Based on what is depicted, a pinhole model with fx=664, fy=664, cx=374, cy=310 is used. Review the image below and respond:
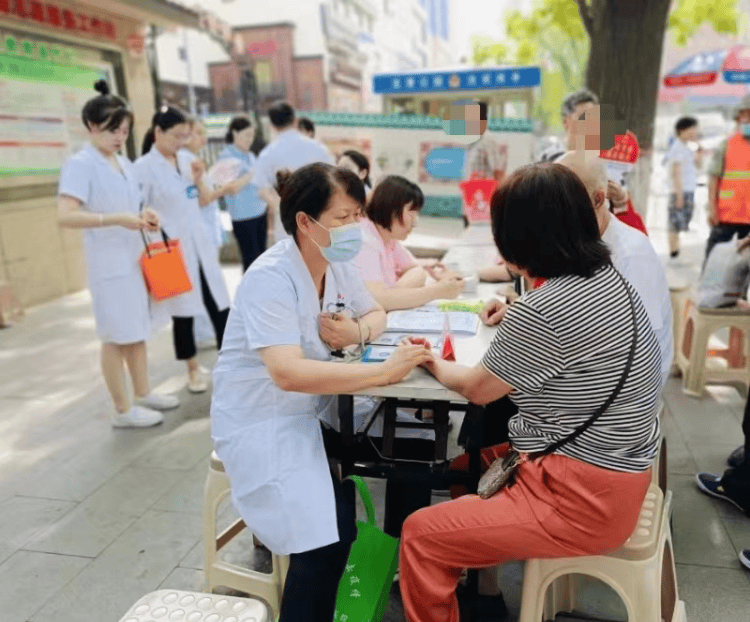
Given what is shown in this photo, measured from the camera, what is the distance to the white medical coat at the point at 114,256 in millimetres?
3152

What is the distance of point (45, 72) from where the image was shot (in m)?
6.16

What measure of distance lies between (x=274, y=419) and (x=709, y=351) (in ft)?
10.8

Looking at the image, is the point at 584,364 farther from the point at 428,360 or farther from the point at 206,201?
the point at 206,201

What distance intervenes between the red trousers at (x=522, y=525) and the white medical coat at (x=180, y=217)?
2.43 metres

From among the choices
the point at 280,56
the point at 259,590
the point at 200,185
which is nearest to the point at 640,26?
the point at 200,185

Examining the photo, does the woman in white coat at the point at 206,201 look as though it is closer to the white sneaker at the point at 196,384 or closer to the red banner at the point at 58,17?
the white sneaker at the point at 196,384

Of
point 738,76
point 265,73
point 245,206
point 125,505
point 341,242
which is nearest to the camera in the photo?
point 341,242

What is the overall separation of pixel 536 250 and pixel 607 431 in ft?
1.42

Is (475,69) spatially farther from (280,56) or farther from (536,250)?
(280,56)

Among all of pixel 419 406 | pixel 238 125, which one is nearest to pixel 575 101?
pixel 419 406

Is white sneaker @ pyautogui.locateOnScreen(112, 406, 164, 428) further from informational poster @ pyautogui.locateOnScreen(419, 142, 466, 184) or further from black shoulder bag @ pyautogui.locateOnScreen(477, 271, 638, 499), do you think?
informational poster @ pyautogui.locateOnScreen(419, 142, 466, 184)

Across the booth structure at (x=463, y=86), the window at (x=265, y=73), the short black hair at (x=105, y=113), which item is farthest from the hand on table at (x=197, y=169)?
the window at (x=265, y=73)

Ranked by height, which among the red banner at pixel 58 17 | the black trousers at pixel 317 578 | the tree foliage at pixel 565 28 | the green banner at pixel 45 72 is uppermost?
the tree foliage at pixel 565 28

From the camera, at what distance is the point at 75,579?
7.45 feet
